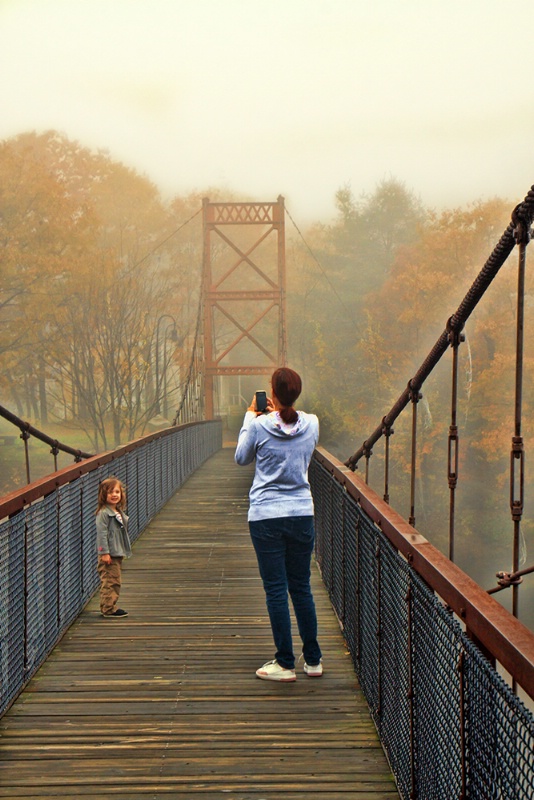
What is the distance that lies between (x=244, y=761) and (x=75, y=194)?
29.1 metres

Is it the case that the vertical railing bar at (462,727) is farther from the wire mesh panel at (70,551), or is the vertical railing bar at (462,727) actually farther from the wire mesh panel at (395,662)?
the wire mesh panel at (70,551)

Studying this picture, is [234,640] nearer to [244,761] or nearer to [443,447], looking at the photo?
[244,761]

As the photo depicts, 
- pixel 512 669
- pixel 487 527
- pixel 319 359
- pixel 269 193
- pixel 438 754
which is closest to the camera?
pixel 512 669

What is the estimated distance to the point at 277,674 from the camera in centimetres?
423

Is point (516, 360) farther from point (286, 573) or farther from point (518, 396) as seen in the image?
point (286, 573)

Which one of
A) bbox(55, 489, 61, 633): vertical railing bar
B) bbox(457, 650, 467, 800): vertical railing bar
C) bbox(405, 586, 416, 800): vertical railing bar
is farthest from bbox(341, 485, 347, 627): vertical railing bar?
bbox(457, 650, 467, 800): vertical railing bar

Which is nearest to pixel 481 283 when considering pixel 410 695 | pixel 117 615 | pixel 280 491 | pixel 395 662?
pixel 280 491

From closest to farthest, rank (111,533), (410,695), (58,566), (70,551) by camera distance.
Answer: (410,695), (58,566), (70,551), (111,533)

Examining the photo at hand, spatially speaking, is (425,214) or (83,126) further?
(83,126)

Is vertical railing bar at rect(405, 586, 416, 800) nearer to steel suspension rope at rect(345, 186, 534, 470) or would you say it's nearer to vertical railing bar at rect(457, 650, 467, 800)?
vertical railing bar at rect(457, 650, 467, 800)

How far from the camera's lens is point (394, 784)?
321cm

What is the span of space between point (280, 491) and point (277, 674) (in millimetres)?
787

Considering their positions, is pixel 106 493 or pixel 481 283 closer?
pixel 481 283

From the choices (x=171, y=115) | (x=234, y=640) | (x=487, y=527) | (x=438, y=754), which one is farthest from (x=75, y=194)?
(x=171, y=115)
